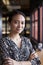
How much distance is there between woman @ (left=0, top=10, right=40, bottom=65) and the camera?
119cm

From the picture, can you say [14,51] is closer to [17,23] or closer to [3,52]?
[3,52]

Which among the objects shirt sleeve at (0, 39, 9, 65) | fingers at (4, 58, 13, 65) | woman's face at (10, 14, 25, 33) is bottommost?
fingers at (4, 58, 13, 65)

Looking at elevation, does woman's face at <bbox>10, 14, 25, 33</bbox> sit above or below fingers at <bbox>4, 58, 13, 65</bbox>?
above

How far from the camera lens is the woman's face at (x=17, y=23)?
1.22 metres

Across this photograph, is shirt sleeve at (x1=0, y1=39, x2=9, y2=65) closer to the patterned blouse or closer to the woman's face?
the patterned blouse

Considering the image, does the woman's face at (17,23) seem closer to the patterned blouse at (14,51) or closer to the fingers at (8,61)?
the patterned blouse at (14,51)

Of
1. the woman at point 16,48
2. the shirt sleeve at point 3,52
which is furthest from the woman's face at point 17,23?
the shirt sleeve at point 3,52

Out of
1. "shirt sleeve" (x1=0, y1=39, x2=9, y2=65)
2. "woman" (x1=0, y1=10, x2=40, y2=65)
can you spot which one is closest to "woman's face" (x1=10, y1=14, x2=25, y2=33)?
"woman" (x1=0, y1=10, x2=40, y2=65)

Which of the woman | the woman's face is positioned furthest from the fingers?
the woman's face

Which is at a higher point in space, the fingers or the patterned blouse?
the patterned blouse

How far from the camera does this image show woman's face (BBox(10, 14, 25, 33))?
1.22m

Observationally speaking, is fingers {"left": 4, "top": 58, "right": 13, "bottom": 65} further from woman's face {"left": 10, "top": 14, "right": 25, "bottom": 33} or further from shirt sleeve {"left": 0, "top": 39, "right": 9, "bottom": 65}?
woman's face {"left": 10, "top": 14, "right": 25, "bottom": 33}

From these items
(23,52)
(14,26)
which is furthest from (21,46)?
(14,26)

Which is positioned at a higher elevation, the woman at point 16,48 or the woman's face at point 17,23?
the woman's face at point 17,23
